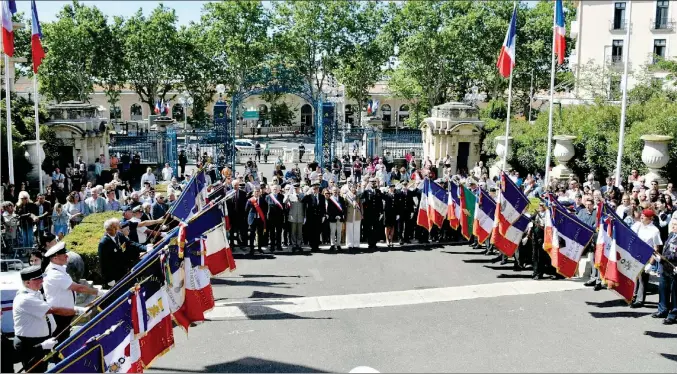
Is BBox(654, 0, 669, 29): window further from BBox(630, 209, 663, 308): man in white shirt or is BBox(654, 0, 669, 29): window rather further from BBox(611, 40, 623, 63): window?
BBox(630, 209, 663, 308): man in white shirt

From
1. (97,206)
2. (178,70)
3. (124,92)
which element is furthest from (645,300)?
(124,92)

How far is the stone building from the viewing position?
30.4m

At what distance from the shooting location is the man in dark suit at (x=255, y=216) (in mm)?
16016

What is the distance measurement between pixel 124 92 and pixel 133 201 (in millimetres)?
58178

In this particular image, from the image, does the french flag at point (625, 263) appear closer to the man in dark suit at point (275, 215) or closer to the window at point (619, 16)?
the man in dark suit at point (275, 215)

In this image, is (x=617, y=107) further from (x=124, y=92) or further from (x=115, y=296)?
(x=124, y=92)

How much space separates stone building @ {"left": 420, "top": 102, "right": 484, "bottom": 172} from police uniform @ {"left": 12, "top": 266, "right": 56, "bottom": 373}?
24173mm

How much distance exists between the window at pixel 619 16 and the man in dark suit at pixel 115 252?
44.8 m

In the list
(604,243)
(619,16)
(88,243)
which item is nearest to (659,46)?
(619,16)

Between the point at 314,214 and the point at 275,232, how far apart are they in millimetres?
1100

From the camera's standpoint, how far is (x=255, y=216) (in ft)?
52.8

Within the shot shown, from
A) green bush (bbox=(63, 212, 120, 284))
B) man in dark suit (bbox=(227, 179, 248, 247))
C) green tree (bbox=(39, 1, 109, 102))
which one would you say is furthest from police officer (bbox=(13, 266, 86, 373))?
green tree (bbox=(39, 1, 109, 102))

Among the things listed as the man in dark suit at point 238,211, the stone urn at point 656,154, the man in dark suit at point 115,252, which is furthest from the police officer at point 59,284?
the stone urn at point 656,154

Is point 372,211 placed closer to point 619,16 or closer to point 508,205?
point 508,205
